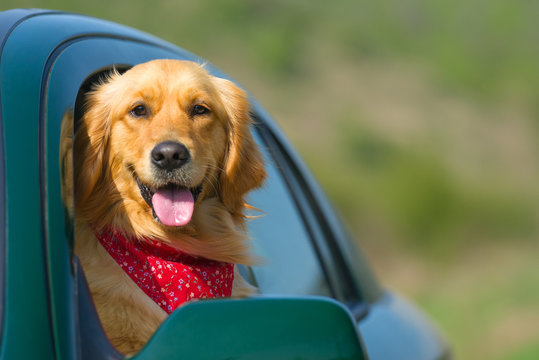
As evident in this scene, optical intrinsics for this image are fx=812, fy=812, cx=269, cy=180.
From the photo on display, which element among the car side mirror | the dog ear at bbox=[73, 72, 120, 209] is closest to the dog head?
the dog ear at bbox=[73, 72, 120, 209]

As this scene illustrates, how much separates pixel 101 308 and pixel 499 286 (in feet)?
49.2

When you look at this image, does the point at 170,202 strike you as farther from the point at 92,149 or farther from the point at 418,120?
the point at 418,120

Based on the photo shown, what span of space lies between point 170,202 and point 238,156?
32 cm

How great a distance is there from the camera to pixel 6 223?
1612 mm

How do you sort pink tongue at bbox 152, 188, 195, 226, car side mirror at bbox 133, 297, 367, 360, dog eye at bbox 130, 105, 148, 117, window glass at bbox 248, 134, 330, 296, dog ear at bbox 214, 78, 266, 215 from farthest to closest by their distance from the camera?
window glass at bbox 248, 134, 330, 296
dog ear at bbox 214, 78, 266, 215
dog eye at bbox 130, 105, 148, 117
pink tongue at bbox 152, 188, 195, 226
car side mirror at bbox 133, 297, 367, 360

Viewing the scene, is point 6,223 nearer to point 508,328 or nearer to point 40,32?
point 40,32

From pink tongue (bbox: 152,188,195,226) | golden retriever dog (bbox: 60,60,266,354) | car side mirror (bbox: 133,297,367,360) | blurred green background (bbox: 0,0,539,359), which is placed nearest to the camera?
car side mirror (bbox: 133,297,367,360)

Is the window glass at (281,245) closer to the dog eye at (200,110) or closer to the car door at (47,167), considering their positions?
the car door at (47,167)

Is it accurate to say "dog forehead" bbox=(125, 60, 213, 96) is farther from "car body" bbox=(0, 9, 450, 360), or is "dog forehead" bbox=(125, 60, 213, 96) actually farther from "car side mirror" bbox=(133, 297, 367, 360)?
"car side mirror" bbox=(133, 297, 367, 360)

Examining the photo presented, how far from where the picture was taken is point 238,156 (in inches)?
85.4

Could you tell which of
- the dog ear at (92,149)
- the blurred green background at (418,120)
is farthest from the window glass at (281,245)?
the blurred green background at (418,120)

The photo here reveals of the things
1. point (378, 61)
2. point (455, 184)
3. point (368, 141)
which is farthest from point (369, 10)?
point (455, 184)

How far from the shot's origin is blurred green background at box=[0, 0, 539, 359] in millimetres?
17406

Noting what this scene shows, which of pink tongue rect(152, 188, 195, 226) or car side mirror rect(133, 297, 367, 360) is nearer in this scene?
car side mirror rect(133, 297, 367, 360)
